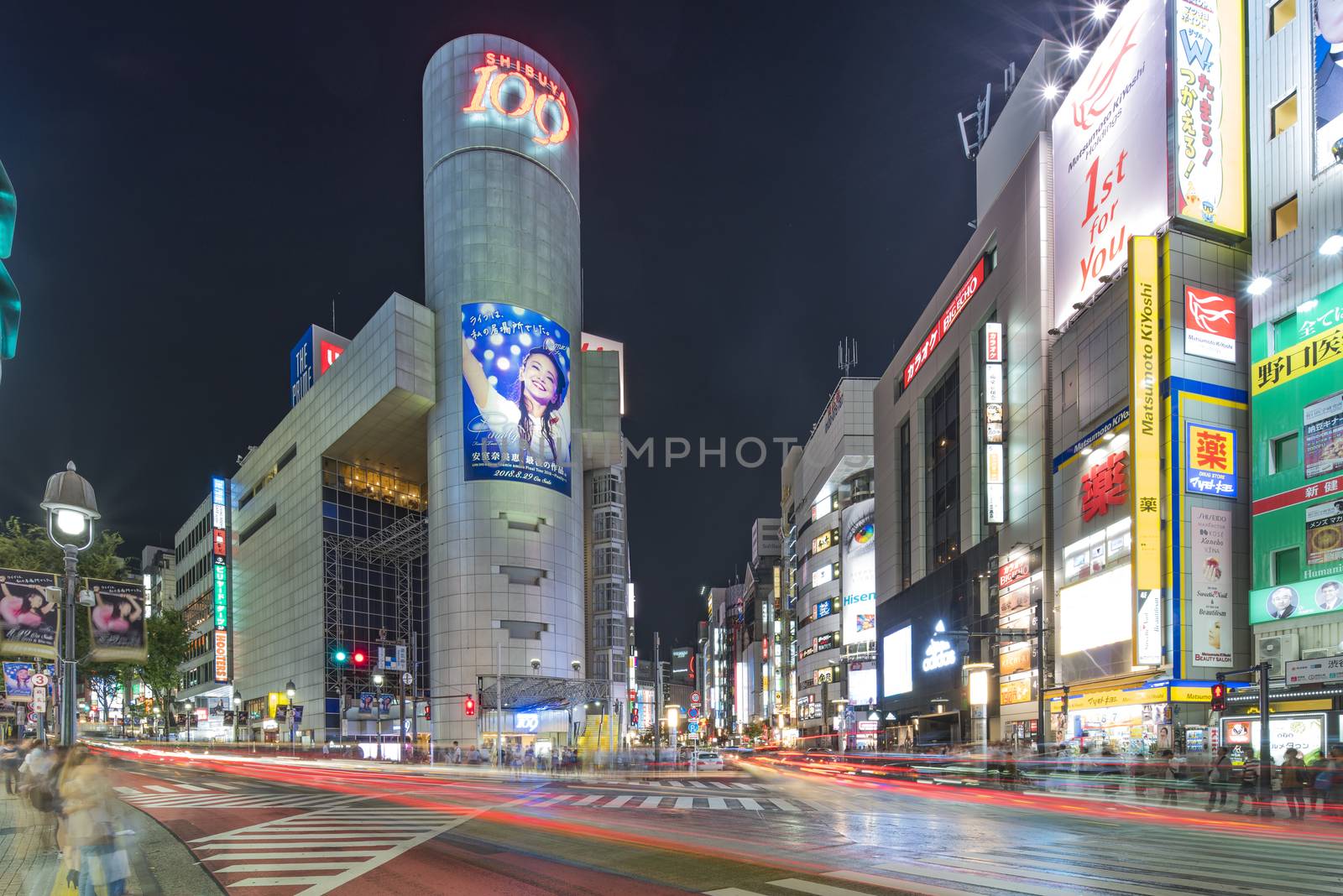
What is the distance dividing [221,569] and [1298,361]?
10518 cm

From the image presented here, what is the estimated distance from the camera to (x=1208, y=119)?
3903cm

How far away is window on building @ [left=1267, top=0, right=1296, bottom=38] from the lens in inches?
1485

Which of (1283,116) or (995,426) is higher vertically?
(1283,116)

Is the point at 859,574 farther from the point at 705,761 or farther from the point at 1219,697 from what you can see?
the point at 1219,697

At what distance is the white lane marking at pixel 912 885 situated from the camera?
37.3 feet

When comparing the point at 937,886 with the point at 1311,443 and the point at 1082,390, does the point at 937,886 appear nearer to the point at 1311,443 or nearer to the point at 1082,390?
the point at 1311,443

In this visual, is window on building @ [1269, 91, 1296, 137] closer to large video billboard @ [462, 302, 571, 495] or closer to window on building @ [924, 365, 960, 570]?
window on building @ [924, 365, 960, 570]

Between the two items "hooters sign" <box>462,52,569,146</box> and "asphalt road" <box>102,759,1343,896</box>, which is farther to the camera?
"hooters sign" <box>462,52,569,146</box>

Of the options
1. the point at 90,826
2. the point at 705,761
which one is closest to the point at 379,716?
the point at 705,761

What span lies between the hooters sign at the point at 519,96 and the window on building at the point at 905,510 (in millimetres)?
41217

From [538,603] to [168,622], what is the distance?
2985cm

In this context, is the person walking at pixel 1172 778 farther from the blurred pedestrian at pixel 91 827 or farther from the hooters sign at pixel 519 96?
the hooters sign at pixel 519 96

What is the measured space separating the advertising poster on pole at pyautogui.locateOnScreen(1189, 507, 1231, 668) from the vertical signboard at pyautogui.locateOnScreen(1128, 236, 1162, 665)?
1232mm

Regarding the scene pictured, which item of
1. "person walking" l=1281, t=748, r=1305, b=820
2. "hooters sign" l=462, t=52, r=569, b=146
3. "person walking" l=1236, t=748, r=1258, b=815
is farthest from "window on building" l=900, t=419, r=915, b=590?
"person walking" l=1281, t=748, r=1305, b=820
